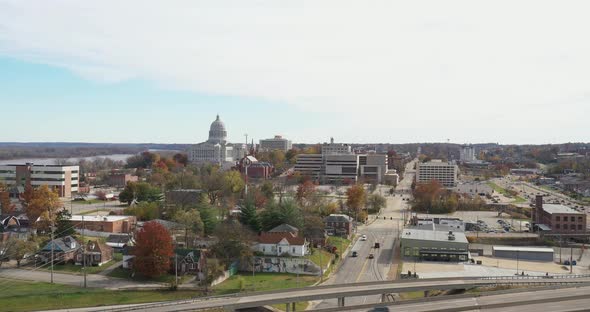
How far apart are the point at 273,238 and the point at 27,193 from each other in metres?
24.4

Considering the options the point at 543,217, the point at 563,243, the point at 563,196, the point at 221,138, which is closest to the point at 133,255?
the point at 563,243

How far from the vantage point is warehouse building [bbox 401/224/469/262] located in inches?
1391

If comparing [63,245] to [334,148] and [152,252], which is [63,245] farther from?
[334,148]

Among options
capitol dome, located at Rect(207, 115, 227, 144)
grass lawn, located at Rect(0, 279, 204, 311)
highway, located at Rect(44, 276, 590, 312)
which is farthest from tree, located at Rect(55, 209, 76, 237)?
capitol dome, located at Rect(207, 115, 227, 144)

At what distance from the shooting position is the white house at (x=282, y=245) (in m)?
33.3

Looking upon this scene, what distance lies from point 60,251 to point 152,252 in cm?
616

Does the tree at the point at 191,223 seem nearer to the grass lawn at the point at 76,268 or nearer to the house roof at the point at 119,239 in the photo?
the house roof at the point at 119,239

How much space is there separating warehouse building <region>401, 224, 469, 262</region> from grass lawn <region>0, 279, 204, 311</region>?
15.3 m

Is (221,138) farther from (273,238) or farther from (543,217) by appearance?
(273,238)

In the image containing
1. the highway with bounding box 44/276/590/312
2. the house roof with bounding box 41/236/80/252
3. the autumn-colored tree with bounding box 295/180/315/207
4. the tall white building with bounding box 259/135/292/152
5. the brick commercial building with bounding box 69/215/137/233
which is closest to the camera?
the highway with bounding box 44/276/590/312

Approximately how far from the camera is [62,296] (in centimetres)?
2511

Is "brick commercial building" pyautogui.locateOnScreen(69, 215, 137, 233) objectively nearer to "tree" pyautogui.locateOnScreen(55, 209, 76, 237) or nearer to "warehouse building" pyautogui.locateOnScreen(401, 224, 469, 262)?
"tree" pyautogui.locateOnScreen(55, 209, 76, 237)

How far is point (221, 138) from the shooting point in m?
123

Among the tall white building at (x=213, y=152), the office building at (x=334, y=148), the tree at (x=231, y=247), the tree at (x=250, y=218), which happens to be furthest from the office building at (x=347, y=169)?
the tree at (x=231, y=247)
